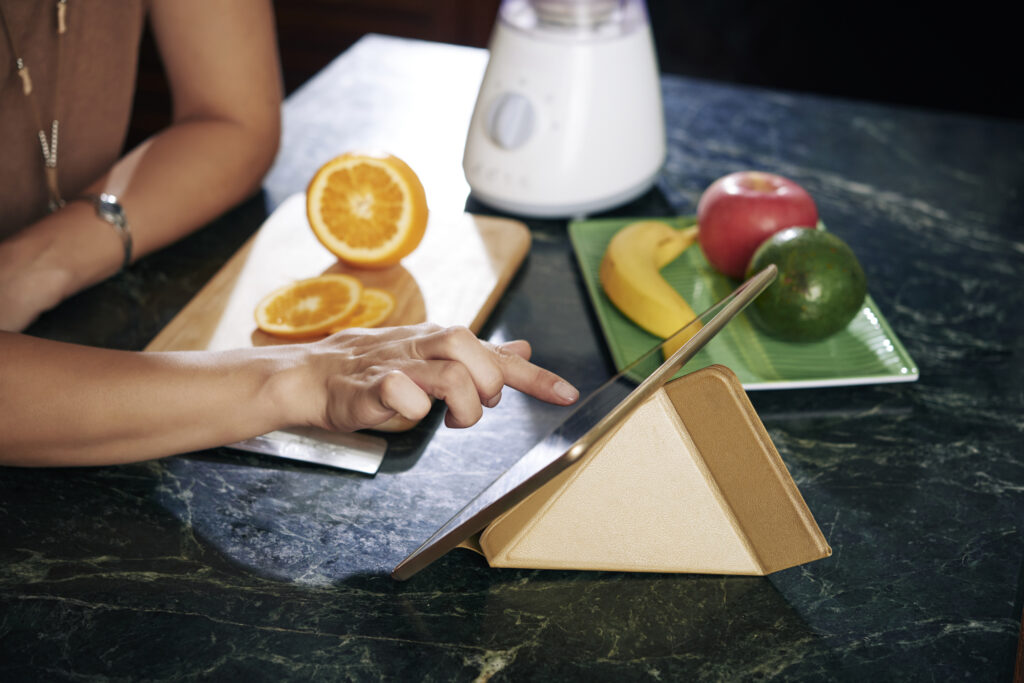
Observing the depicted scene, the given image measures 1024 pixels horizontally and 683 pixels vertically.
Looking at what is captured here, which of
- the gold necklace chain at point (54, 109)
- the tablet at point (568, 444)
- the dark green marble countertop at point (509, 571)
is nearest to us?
the tablet at point (568, 444)

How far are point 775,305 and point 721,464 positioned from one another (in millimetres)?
344

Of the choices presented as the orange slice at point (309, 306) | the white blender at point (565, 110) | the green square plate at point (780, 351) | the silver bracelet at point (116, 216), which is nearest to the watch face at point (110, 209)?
the silver bracelet at point (116, 216)

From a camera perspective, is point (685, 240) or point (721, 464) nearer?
point (721, 464)

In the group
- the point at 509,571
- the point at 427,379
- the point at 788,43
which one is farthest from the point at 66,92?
the point at 788,43

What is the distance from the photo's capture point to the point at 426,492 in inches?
29.0

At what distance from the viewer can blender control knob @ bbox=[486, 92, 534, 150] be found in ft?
3.57

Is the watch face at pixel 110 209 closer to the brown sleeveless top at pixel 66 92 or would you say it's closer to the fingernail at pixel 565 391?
the brown sleeveless top at pixel 66 92

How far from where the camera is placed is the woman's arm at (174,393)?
2.26 feet

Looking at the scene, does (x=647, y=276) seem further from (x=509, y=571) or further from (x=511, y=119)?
(x=509, y=571)

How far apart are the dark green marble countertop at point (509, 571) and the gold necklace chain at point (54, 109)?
16 centimetres

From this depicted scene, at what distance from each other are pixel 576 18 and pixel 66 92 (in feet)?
2.22

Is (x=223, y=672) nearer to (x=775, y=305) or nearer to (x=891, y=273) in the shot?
(x=775, y=305)

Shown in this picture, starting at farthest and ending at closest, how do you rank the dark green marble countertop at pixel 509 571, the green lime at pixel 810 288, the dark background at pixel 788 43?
the dark background at pixel 788 43 < the green lime at pixel 810 288 < the dark green marble countertop at pixel 509 571

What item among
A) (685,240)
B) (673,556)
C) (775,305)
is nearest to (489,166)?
(685,240)
